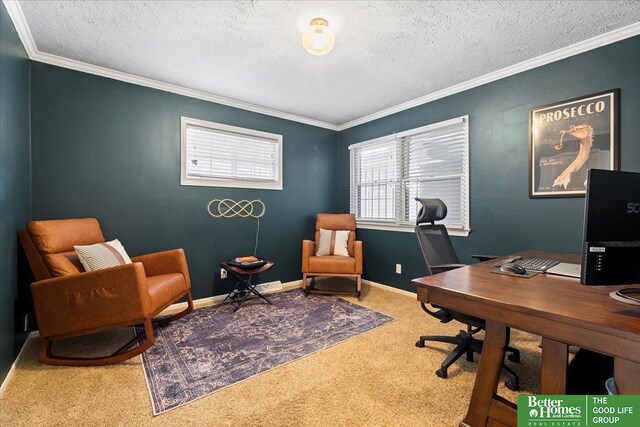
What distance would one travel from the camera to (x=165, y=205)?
3.06m

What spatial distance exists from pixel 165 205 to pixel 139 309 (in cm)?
145

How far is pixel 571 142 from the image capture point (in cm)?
236

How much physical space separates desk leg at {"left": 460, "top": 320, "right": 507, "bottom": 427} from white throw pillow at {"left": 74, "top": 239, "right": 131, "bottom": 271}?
2.63m

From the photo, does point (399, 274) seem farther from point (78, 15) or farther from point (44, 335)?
point (78, 15)

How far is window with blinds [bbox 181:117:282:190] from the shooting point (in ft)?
10.6

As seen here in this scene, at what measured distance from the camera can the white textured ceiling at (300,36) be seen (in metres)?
1.87

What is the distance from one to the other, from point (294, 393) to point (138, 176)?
2.63m

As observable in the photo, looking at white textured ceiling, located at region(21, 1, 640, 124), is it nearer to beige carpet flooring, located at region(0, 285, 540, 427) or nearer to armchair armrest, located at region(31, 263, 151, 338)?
armchair armrest, located at region(31, 263, 151, 338)

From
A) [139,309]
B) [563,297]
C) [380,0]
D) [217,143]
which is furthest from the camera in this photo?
[217,143]

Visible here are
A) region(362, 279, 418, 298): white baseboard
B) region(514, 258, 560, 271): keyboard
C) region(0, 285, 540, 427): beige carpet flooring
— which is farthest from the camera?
region(362, 279, 418, 298): white baseboard

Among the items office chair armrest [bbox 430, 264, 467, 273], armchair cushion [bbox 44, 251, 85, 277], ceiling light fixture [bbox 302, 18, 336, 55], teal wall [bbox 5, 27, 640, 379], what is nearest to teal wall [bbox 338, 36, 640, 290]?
teal wall [bbox 5, 27, 640, 379]

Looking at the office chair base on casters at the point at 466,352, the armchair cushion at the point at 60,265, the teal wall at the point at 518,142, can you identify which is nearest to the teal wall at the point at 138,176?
the armchair cushion at the point at 60,265

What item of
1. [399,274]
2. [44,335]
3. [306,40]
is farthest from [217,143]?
[399,274]

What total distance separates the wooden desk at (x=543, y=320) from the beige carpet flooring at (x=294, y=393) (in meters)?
0.36
